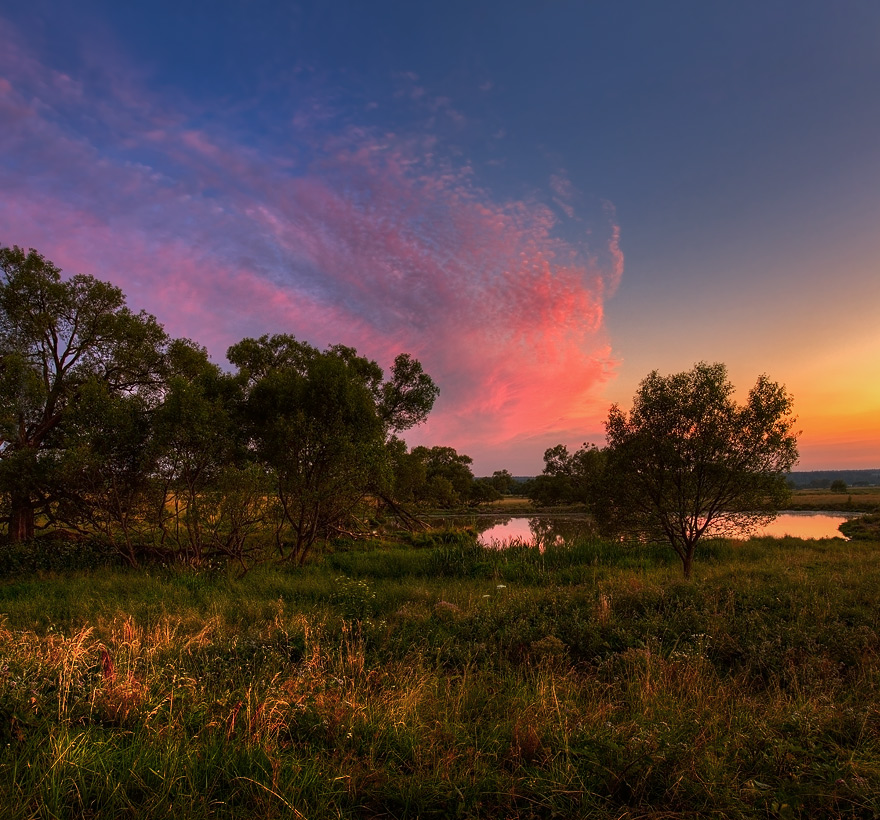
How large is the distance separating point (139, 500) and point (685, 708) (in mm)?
16736

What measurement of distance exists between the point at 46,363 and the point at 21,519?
6.18 m

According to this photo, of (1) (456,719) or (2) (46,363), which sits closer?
(1) (456,719)

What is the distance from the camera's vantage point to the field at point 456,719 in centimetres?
330

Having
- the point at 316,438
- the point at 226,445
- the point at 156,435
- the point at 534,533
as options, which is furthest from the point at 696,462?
the point at 534,533

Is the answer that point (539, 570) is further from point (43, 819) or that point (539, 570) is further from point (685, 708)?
point (43, 819)

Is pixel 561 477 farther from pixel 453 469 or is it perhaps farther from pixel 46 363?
pixel 46 363

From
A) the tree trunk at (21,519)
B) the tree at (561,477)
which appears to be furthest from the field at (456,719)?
the tree at (561,477)

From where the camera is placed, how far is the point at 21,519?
17.0 metres

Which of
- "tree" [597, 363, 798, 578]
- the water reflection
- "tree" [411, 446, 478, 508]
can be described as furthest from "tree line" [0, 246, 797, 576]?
"tree" [411, 446, 478, 508]

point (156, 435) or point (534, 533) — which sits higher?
point (156, 435)

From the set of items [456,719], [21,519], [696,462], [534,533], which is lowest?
[534,533]

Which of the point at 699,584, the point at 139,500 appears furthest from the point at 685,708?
the point at 139,500

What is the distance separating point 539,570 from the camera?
15.8 meters

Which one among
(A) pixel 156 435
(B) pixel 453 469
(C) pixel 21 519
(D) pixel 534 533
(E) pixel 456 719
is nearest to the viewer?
(E) pixel 456 719
